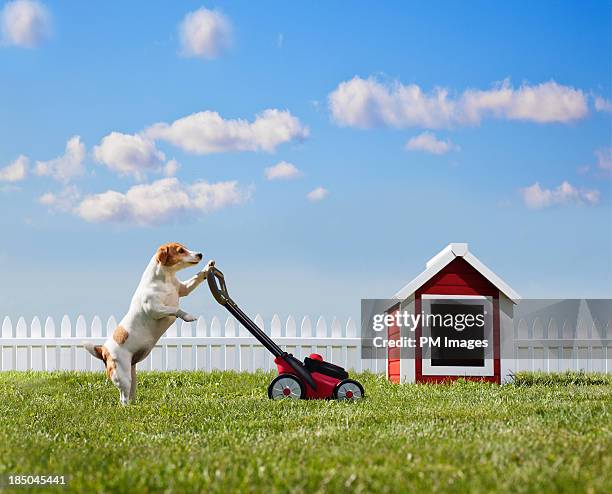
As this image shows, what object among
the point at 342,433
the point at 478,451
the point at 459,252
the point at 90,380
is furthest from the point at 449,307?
the point at 478,451

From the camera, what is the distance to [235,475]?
3967mm

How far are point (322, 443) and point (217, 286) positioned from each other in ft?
11.4

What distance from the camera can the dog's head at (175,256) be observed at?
25.7ft

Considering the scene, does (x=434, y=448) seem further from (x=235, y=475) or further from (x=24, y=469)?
(x=24, y=469)

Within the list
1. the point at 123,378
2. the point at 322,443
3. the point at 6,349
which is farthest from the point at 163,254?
the point at 6,349

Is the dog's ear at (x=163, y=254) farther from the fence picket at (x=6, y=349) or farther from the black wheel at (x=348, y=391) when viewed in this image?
the fence picket at (x=6, y=349)

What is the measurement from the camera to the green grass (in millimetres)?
3818

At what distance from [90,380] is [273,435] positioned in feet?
20.0

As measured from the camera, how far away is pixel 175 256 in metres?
7.84

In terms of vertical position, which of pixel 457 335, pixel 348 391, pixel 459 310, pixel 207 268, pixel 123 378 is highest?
pixel 207 268

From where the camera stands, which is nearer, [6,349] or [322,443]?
[322,443]

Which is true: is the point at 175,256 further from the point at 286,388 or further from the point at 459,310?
the point at 459,310

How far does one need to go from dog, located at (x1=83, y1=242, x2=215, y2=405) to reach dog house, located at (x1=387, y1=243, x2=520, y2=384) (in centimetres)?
373

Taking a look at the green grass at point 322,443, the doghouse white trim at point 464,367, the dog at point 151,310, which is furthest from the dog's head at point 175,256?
the doghouse white trim at point 464,367
